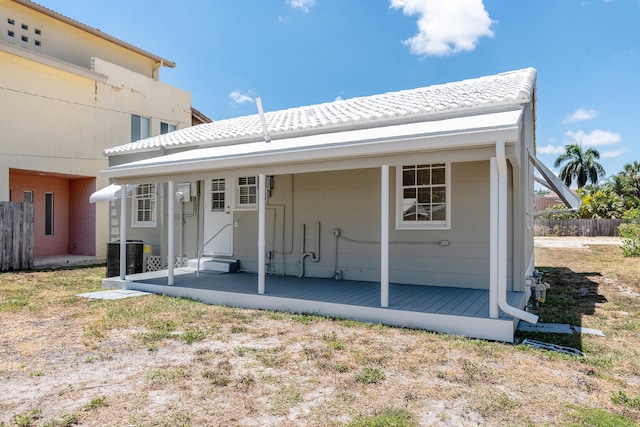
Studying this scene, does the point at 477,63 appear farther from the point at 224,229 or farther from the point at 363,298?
the point at 363,298

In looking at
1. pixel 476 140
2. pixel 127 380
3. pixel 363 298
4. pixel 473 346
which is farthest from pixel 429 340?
pixel 127 380

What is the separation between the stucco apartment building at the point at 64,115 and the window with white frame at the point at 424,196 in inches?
507

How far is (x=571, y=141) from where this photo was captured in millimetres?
49500

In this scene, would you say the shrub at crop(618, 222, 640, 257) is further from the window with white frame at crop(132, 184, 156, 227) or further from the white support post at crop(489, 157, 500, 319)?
the window with white frame at crop(132, 184, 156, 227)

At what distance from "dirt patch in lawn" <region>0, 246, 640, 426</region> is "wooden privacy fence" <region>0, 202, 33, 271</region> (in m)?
6.84

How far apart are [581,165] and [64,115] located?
169 ft

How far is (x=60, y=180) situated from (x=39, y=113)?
10.4 ft

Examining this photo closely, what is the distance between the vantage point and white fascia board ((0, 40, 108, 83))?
13365 millimetres

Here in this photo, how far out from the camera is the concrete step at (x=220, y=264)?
989 cm

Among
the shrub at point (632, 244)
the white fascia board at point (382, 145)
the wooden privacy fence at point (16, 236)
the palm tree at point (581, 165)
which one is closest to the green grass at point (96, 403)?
the white fascia board at point (382, 145)

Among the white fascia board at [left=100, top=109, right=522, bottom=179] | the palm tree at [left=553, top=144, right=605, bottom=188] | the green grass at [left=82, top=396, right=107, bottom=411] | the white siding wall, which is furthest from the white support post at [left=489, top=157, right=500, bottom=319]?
the palm tree at [left=553, top=144, right=605, bottom=188]

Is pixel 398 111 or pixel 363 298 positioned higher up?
pixel 398 111

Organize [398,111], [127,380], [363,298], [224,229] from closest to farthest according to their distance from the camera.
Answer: [127,380], [363,298], [398,111], [224,229]

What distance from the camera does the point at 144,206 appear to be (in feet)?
39.3
